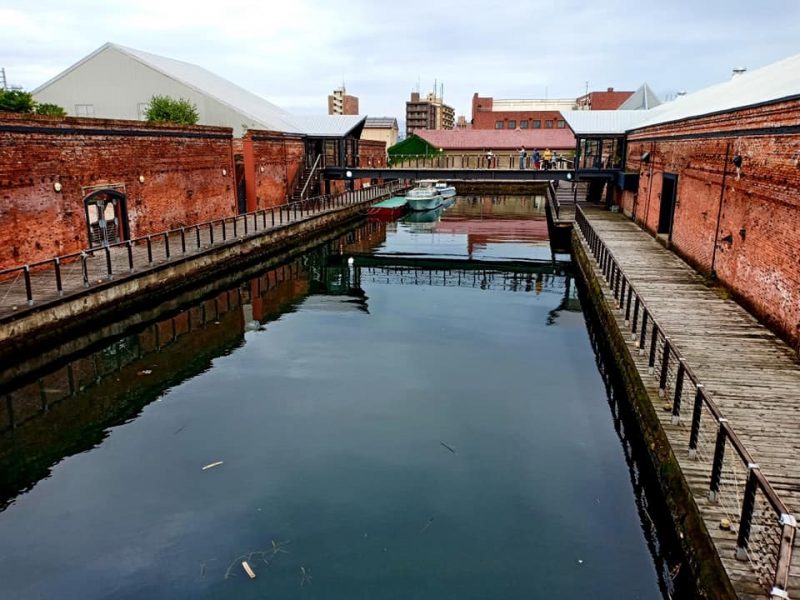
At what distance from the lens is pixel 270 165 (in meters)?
36.7

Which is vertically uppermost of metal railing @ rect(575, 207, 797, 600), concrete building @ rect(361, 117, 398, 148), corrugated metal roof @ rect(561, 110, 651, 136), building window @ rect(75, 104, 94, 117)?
concrete building @ rect(361, 117, 398, 148)

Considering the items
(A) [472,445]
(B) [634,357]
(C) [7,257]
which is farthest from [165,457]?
(C) [7,257]

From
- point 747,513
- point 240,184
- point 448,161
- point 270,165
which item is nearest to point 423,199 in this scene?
point 270,165

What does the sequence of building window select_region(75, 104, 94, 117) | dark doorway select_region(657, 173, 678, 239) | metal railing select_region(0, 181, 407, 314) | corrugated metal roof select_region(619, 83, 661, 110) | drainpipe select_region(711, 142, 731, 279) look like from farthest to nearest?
corrugated metal roof select_region(619, 83, 661, 110), building window select_region(75, 104, 94, 117), dark doorway select_region(657, 173, 678, 239), drainpipe select_region(711, 142, 731, 279), metal railing select_region(0, 181, 407, 314)

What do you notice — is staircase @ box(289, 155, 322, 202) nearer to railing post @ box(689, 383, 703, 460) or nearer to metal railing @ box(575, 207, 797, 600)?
metal railing @ box(575, 207, 797, 600)

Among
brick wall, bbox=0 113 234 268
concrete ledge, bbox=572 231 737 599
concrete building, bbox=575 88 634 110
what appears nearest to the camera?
concrete ledge, bbox=572 231 737 599

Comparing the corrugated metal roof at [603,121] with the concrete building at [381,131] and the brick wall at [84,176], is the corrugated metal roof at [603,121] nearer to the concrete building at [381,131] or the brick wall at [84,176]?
the brick wall at [84,176]

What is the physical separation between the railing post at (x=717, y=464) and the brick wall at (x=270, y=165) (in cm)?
3115

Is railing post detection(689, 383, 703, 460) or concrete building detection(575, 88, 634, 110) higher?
concrete building detection(575, 88, 634, 110)

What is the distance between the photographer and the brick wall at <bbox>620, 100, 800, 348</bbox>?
1152cm

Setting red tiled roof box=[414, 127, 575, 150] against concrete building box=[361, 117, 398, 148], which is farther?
concrete building box=[361, 117, 398, 148]

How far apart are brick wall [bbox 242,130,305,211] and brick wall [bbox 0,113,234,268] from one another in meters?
3.68

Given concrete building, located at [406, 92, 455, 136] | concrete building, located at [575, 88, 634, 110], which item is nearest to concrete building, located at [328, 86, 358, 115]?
concrete building, located at [406, 92, 455, 136]

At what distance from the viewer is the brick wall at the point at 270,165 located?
34.2 metres
